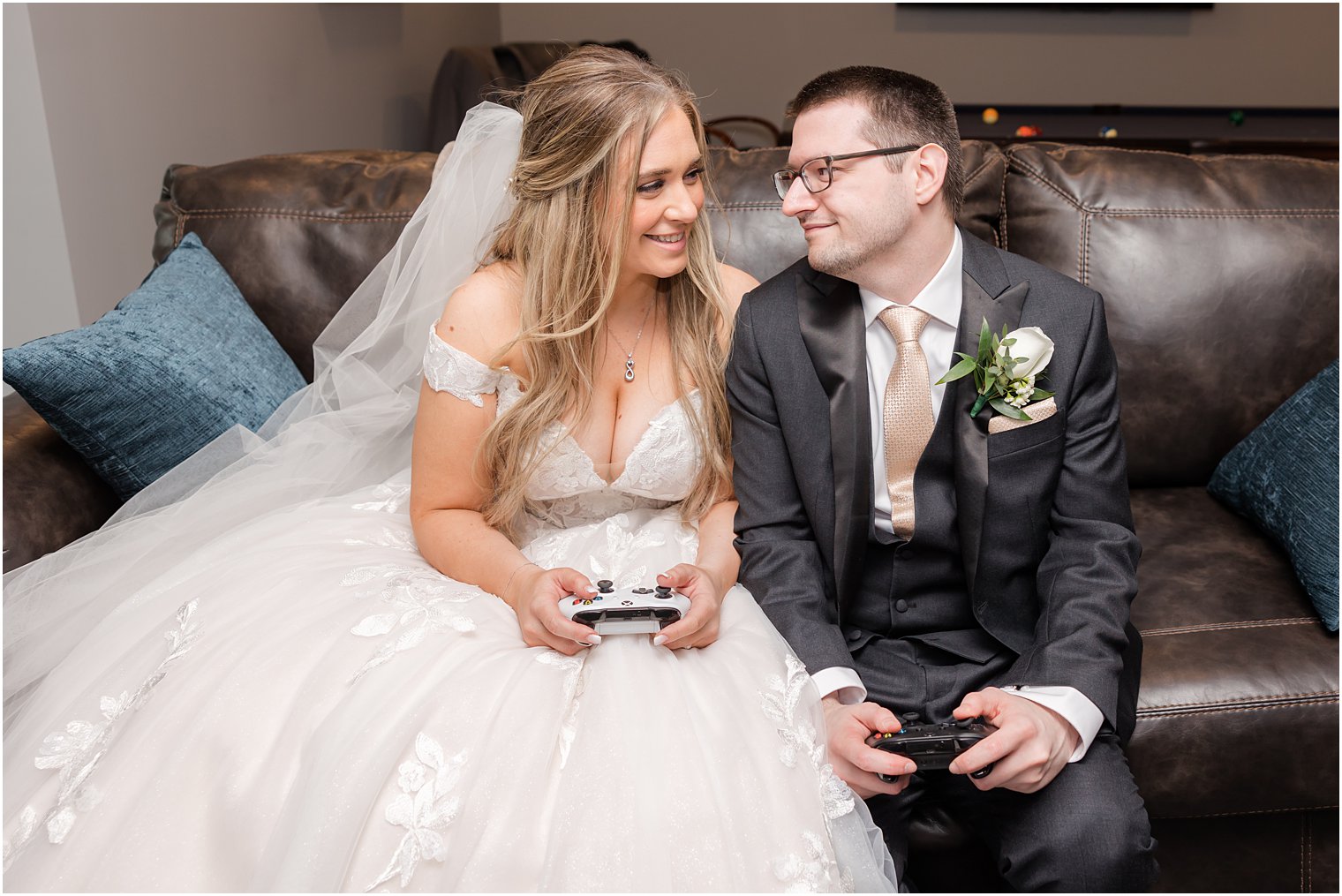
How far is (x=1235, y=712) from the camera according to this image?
5.77 feet

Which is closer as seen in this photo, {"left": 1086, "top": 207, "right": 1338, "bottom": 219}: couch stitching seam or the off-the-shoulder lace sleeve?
the off-the-shoulder lace sleeve

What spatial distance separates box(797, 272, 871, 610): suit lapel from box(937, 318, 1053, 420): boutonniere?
0.47 feet

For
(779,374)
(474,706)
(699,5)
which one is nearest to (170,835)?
(474,706)

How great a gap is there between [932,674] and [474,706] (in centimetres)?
73

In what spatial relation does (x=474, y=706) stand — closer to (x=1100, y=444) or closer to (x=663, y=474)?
(x=663, y=474)

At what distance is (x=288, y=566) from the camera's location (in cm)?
166

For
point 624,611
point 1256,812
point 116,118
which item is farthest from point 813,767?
point 116,118

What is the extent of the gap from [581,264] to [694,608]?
24.8 inches

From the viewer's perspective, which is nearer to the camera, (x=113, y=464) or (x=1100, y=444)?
(x=1100, y=444)

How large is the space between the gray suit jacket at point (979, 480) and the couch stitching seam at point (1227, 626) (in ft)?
0.66

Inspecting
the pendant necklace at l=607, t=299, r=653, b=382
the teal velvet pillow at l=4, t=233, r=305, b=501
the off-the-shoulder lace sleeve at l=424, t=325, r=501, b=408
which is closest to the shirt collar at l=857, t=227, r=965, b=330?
the pendant necklace at l=607, t=299, r=653, b=382

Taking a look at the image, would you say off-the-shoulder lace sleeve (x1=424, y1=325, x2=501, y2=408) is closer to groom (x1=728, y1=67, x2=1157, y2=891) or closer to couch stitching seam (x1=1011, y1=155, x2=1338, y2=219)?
groom (x1=728, y1=67, x2=1157, y2=891)

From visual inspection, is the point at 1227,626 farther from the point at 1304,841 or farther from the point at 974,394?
the point at 974,394

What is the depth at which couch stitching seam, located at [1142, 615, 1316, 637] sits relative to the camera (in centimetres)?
189
